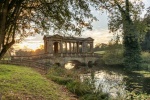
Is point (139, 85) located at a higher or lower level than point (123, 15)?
lower

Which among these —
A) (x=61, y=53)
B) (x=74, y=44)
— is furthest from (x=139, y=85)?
(x=74, y=44)

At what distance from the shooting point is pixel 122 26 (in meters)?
9.41

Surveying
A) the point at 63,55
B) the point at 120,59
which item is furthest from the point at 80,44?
the point at 120,59

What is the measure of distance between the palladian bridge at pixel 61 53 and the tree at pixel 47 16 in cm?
→ 3029

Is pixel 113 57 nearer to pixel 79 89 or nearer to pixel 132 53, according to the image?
pixel 132 53

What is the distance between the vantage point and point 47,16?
31.3ft

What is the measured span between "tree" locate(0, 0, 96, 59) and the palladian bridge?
30.3 metres

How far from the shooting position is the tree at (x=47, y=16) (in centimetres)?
795

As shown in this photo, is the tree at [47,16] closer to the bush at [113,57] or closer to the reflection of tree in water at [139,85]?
the reflection of tree in water at [139,85]

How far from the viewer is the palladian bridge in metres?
46.3

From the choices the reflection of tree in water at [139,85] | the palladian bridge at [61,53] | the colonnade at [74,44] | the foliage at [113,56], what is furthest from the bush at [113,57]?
the reflection of tree in water at [139,85]

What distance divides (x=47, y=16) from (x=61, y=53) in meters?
41.0

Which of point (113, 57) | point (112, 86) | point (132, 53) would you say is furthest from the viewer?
point (113, 57)

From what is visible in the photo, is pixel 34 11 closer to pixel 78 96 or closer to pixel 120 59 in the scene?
pixel 78 96
